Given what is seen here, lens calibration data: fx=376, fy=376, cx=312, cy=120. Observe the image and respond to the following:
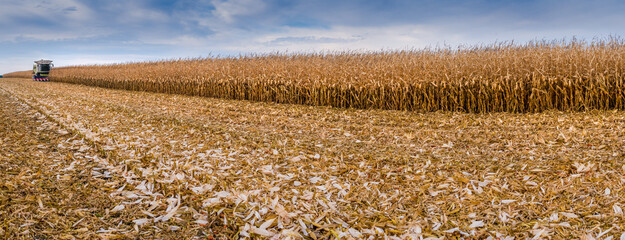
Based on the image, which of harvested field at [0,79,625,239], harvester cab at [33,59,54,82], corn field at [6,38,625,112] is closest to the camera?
harvested field at [0,79,625,239]

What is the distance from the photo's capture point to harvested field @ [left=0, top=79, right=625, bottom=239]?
320cm

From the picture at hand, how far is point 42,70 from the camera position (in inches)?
1286

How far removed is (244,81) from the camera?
13.0m

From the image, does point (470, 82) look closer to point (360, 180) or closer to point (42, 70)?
point (360, 180)

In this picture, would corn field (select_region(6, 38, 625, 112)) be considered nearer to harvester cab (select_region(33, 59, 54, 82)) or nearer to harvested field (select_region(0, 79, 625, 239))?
harvested field (select_region(0, 79, 625, 239))

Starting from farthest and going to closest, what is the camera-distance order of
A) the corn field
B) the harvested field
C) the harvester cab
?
1. the harvester cab
2. the corn field
3. the harvested field

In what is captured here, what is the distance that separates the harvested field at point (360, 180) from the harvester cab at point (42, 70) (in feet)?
102

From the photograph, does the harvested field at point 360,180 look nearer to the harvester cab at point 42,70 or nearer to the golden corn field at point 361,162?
the golden corn field at point 361,162

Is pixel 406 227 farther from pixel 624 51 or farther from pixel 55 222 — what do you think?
pixel 624 51

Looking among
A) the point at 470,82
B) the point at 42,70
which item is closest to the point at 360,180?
the point at 470,82

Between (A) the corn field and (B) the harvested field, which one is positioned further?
(A) the corn field

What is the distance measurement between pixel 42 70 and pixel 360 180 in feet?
123

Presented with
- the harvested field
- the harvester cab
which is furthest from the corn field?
the harvester cab

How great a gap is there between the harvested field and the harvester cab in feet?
102
